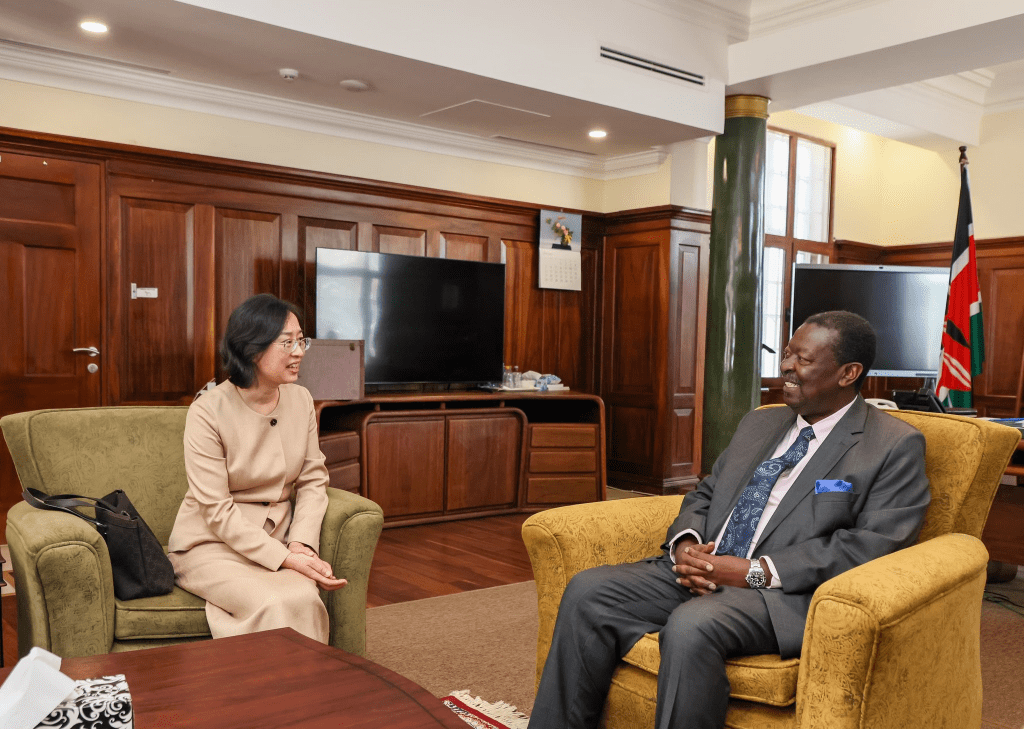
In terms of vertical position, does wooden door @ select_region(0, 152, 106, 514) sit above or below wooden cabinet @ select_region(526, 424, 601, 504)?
above

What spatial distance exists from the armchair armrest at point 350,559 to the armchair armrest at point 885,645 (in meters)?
1.22

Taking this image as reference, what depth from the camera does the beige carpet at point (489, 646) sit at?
2.79 m

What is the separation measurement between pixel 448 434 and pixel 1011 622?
10.4ft

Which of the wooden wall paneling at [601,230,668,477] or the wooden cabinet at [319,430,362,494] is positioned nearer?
the wooden cabinet at [319,430,362,494]

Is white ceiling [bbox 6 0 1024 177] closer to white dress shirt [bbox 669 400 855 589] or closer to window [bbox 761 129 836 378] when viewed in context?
window [bbox 761 129 836 378]

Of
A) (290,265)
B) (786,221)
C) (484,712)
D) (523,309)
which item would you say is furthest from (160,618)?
(786,221)

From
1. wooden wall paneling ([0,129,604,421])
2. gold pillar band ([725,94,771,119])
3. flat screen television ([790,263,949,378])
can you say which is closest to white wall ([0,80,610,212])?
wooden wall paneling ([0,129,604,421])

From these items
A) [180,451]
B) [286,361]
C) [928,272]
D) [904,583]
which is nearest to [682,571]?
[904,583]

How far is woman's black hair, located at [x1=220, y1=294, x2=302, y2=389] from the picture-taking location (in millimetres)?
2498

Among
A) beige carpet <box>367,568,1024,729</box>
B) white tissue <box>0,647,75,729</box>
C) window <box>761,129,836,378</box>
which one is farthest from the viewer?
window <box>761,129,836,378</box>

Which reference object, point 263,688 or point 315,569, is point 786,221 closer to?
point 315,569

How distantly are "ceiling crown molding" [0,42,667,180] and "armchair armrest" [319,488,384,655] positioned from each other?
347cm

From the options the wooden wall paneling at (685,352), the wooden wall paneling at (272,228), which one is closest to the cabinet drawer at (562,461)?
the wooden wall paneling at (685,352)

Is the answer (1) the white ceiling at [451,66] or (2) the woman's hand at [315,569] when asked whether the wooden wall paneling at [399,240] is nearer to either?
(1) the white ceiling at [451,66]
